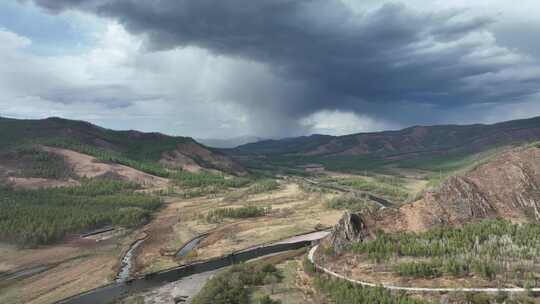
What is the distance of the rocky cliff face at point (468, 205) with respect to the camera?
96.9 meters

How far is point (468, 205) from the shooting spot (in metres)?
101

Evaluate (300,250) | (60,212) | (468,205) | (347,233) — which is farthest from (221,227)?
(468,205)

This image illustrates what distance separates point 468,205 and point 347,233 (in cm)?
3417

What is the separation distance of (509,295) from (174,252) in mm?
87701

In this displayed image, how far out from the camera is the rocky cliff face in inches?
3814

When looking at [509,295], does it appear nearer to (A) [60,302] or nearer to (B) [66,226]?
(A) [60,302]

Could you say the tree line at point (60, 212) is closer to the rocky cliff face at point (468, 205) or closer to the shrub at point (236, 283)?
the shrub at point (236, 283)

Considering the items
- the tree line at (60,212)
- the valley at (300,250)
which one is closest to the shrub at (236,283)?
the valley at (300,250)

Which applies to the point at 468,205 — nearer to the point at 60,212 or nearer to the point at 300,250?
the point at 300,250

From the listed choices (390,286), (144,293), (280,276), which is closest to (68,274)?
(144,293)

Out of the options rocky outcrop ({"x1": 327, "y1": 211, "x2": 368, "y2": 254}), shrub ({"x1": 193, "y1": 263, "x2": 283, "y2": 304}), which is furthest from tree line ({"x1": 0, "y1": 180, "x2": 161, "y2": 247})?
rocky outcrop ({"x1": 327, "y1": 211, "x2": 368, "y2": 254})

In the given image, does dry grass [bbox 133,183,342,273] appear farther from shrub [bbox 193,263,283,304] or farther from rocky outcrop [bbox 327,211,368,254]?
rocky outcrop [bbox 327,211,368,254]

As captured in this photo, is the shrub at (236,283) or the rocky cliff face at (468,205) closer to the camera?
the shrub at (236,283)

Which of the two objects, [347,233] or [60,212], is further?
[60,212]
